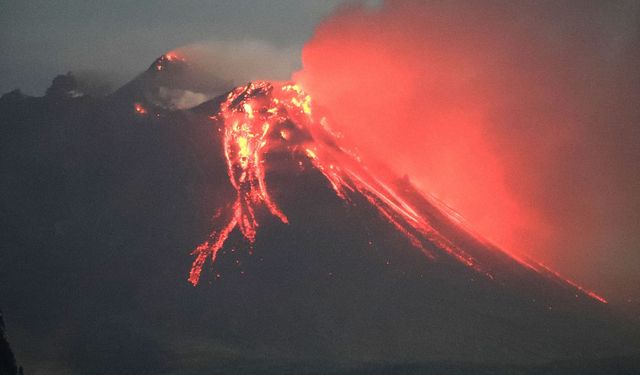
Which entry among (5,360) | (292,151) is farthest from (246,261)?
(5,360)

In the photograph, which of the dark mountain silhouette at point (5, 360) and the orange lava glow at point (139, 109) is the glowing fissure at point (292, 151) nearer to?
the orange lava glow at point (139, 109)

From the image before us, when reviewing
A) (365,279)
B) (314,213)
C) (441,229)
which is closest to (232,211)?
(314,213)

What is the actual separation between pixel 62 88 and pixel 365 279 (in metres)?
32.4

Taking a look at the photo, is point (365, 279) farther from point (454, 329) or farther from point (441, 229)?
point (441, 229)

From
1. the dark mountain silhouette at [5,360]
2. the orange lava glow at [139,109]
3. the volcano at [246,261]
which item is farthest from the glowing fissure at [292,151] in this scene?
the dark mountain silhouette at [5,360]

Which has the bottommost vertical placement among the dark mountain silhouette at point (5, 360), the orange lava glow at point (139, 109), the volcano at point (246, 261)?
the dark mountain silhouette at point (5, 360)

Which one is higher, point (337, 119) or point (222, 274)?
point (337, 119)

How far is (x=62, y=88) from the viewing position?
66.6 meters

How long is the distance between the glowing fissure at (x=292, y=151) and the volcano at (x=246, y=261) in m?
0.15

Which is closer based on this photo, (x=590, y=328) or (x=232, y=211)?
(x=590, y=328)

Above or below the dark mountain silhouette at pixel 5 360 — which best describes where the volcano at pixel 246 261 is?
above

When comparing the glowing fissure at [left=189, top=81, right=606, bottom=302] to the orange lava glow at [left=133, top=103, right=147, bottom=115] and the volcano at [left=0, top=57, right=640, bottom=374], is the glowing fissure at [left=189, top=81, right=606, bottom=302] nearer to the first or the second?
the volcano at [left=0, top=57, right=640, bottom=374]

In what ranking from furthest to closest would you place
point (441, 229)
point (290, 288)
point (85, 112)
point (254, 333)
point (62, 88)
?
1. point (62, 88)
2. point (85, 112)
3. point (441, 229)
4. point (290, 288)
5. point (254, 333)

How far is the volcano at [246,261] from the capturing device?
40.3 m
